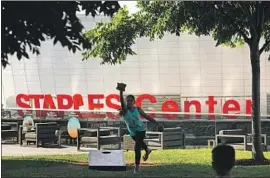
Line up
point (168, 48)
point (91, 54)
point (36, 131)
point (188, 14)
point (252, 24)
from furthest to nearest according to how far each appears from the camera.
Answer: point (168, 48), point (36, 131), point (91, 54), point (252, 24), point (188, 14)

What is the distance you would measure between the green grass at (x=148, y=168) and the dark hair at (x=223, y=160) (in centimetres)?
416

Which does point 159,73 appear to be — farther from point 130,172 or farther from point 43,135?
point 130,172

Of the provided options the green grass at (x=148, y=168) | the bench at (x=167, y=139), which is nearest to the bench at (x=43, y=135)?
the bench at (x=167, y=139)

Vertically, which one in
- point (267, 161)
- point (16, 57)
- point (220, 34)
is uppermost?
point (220, 34)

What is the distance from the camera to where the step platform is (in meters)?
9.59

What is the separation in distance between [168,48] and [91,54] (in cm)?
1853

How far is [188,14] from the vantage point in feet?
36.6

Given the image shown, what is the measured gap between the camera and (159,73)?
101 feet

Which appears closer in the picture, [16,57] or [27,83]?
[16,57]

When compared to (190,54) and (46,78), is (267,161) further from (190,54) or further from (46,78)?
(46,78)

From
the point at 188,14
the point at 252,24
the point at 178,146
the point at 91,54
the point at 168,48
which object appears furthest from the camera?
the point at 168,48

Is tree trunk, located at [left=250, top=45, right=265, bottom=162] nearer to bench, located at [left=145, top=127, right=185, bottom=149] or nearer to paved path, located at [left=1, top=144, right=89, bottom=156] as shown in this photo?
bench, located at [left=145, top=127, right=185, bottom=149]

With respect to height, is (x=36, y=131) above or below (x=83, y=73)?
below

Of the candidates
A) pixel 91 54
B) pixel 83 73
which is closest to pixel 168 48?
pixel 83 73
